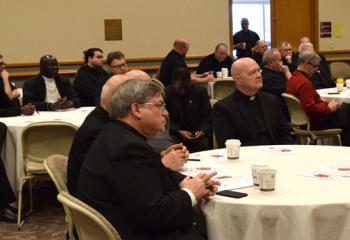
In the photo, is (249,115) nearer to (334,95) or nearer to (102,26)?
(334,95)

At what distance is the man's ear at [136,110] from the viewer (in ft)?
7.31

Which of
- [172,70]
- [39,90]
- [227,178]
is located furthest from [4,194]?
[172,70]

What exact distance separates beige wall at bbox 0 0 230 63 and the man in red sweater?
452 cm

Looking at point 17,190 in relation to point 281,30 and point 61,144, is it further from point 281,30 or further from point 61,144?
point 281,30

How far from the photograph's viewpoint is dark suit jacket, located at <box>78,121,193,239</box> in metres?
2.03

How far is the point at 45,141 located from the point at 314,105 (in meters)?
2.75

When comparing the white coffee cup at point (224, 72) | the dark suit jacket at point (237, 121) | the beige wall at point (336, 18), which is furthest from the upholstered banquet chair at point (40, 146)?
the beige wall at point (336, 18)

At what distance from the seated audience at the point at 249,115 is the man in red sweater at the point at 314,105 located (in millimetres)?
1591

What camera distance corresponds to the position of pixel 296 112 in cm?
564

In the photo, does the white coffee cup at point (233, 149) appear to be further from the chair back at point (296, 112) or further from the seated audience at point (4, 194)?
the chair back at point (296, 112)

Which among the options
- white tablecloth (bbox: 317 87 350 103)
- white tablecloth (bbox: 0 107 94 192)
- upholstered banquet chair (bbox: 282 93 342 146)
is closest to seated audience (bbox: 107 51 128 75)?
white tablecloth (bbox: 0 107 94 192)

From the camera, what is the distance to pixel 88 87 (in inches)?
266

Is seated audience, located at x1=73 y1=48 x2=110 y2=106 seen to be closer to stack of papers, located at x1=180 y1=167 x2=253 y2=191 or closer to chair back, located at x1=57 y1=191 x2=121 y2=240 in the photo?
stack of papers, located at x1=180 y1=167 x2=253 y2=191

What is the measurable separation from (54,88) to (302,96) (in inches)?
108
